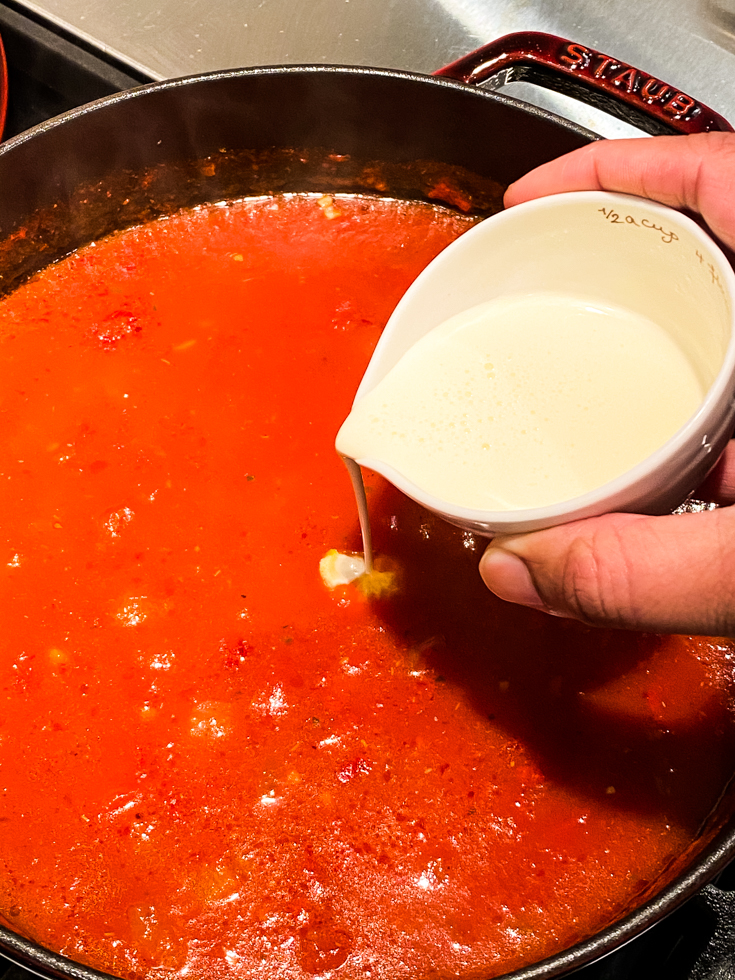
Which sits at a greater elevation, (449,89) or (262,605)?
(449,89)

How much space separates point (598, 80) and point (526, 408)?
81 cm

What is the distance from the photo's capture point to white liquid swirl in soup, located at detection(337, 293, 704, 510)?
1.09 meters

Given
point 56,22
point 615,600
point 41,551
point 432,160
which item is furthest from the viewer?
point 56,22

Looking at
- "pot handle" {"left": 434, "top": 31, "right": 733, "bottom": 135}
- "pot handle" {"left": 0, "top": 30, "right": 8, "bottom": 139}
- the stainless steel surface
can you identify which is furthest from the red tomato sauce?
the stainless steel surface

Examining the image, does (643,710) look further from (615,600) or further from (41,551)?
(41,551)

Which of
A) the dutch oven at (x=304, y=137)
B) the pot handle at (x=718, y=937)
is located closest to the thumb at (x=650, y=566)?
the pot handle at (x=718, y=937)

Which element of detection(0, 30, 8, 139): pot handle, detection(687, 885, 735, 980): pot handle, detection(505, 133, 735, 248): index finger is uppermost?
detection(505, 133, 735, 248): index finger

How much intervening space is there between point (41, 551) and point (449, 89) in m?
1.16

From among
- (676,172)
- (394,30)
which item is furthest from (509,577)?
(394,30)

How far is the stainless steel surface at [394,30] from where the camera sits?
2.10 metres

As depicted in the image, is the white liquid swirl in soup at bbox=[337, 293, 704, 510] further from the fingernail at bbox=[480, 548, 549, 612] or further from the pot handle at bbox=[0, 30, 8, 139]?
the pot handle at bbox=[0, 30, 8, 139]

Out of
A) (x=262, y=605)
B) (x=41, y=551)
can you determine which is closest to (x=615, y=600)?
(x=262, y=605)

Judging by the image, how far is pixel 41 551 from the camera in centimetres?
146

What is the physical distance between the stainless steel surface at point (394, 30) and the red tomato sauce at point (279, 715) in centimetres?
96
